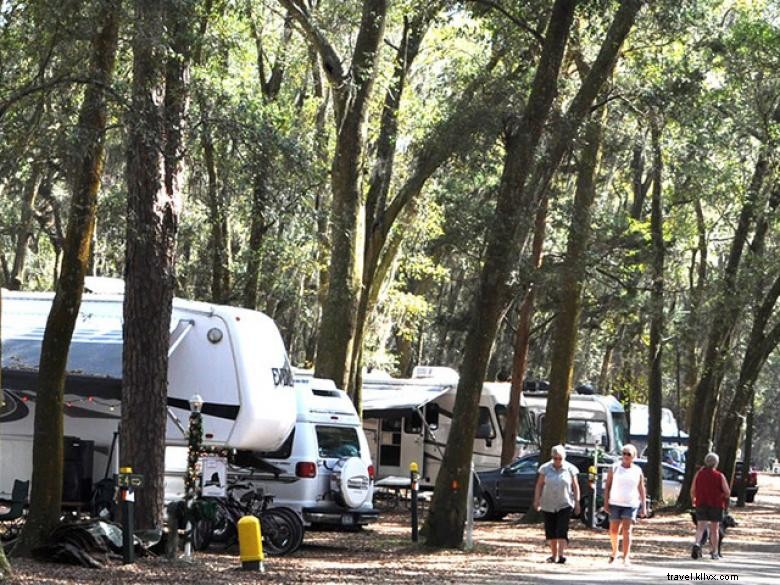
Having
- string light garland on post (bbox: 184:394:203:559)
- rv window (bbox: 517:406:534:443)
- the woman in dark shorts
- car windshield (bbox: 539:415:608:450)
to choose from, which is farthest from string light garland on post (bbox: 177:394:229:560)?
car windshield (bbox: 539:415:608:450)

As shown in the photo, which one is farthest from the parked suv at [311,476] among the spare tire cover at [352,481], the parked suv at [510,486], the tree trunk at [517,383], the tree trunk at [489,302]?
the tree trunk at [517,383]

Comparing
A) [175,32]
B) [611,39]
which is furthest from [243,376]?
[611,39]

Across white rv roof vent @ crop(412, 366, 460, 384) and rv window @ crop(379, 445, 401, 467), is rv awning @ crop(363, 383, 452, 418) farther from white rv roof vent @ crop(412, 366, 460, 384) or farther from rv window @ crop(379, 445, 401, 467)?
rv window @ crop(379, 445, 401, 467)

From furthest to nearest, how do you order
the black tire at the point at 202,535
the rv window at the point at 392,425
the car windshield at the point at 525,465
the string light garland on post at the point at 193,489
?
the rv window at the point at 392,425 < the car windshield at the point at 525,465 < the black tire at the point at 202,535 < the string light garland on post at the point at 193,489

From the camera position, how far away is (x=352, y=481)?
20.5m

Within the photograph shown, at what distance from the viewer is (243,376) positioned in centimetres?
1919

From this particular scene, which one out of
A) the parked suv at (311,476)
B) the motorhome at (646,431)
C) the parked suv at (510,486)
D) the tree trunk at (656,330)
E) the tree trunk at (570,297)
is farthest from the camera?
the motorhome at (646,431)

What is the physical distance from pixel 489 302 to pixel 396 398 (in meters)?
13.4

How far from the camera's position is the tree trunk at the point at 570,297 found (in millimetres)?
27703

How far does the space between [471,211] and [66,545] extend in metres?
16.9

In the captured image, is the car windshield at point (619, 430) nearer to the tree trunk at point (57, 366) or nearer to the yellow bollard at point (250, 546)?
the yellow bollard at point (250, 546)

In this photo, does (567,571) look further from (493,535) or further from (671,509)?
(671,509)

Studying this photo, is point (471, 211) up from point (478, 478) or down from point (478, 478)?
up

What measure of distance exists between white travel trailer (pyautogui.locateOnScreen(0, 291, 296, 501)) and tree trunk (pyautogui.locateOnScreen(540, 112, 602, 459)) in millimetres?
9257
